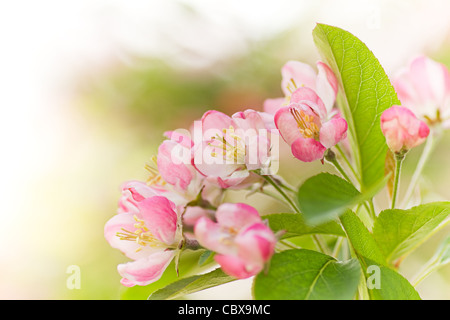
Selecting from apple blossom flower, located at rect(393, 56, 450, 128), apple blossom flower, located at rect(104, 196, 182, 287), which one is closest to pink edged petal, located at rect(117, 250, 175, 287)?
apple blossom flower, located at rect(104, 196, 182, 287)

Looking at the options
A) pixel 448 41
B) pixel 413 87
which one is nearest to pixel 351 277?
pixel 413 87

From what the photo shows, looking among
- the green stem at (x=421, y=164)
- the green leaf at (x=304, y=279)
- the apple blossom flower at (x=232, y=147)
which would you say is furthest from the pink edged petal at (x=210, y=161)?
the green stem at (x=421, y=164)

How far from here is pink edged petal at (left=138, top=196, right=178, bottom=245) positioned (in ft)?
1.46

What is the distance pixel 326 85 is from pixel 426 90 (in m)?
0.20

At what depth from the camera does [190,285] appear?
1.50ft

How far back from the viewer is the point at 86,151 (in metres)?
1.94

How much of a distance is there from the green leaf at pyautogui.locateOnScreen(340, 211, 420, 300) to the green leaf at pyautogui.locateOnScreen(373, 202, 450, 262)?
0.06 ft

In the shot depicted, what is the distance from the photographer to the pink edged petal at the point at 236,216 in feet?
1.29

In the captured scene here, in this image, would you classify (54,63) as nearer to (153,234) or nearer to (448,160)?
(448,160)

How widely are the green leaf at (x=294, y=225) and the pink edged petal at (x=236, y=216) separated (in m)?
0.05

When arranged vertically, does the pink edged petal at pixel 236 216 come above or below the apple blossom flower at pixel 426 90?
below

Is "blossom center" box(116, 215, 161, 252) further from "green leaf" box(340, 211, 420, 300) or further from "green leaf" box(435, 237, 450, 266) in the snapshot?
"green leaf" box(435, 237, 450, 266)

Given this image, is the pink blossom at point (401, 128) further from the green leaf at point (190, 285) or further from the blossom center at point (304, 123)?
the green leaf at point (190, 285)

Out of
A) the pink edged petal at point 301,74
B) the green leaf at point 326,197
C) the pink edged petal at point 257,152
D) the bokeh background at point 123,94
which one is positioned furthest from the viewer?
the bokeh background at point 123,94
